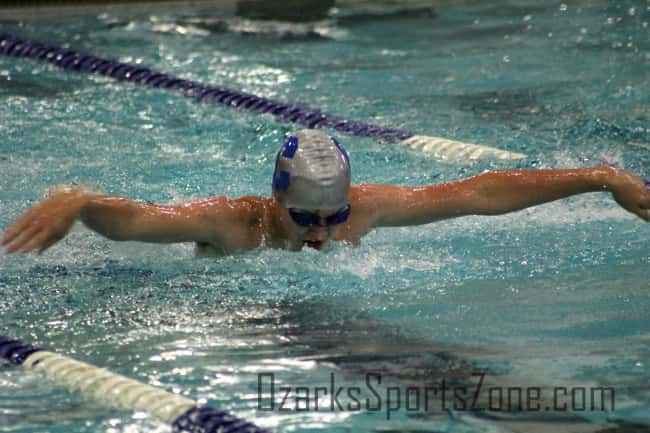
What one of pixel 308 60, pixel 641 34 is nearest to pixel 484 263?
pixel 308 60

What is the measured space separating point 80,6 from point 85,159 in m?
3.88

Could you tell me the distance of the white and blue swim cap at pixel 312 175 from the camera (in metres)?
3.47

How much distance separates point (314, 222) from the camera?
3566 mm

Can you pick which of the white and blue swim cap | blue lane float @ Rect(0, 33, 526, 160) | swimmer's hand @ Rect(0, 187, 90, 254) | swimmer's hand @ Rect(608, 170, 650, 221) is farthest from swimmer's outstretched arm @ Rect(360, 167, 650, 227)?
blue lane float @ Rect(0, 33, 526, 160)

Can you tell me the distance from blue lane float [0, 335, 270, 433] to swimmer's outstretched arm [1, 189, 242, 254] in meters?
0.35

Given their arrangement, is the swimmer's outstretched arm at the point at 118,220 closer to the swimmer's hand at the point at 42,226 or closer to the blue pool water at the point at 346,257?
the swimmer's hand at the point at 42,226

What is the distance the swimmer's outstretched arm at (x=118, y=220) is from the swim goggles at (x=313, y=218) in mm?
254

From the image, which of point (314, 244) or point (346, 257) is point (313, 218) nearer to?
point (314, 244)

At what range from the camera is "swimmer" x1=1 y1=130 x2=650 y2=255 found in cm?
335

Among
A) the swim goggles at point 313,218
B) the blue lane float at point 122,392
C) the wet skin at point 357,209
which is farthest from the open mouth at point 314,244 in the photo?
the blue lane float at point 122,392

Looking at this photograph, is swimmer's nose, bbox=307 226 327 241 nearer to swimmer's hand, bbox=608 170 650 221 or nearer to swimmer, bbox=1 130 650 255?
swimmer, bbox=1 130 650 255

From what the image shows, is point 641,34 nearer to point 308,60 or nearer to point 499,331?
point 308,60

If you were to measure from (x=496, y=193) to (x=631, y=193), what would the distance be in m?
0.46

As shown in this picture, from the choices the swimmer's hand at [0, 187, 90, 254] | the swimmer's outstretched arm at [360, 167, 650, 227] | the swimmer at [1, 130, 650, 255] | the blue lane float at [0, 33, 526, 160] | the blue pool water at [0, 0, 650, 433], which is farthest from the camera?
the blue lane float at [0, 33, 526, 160]
